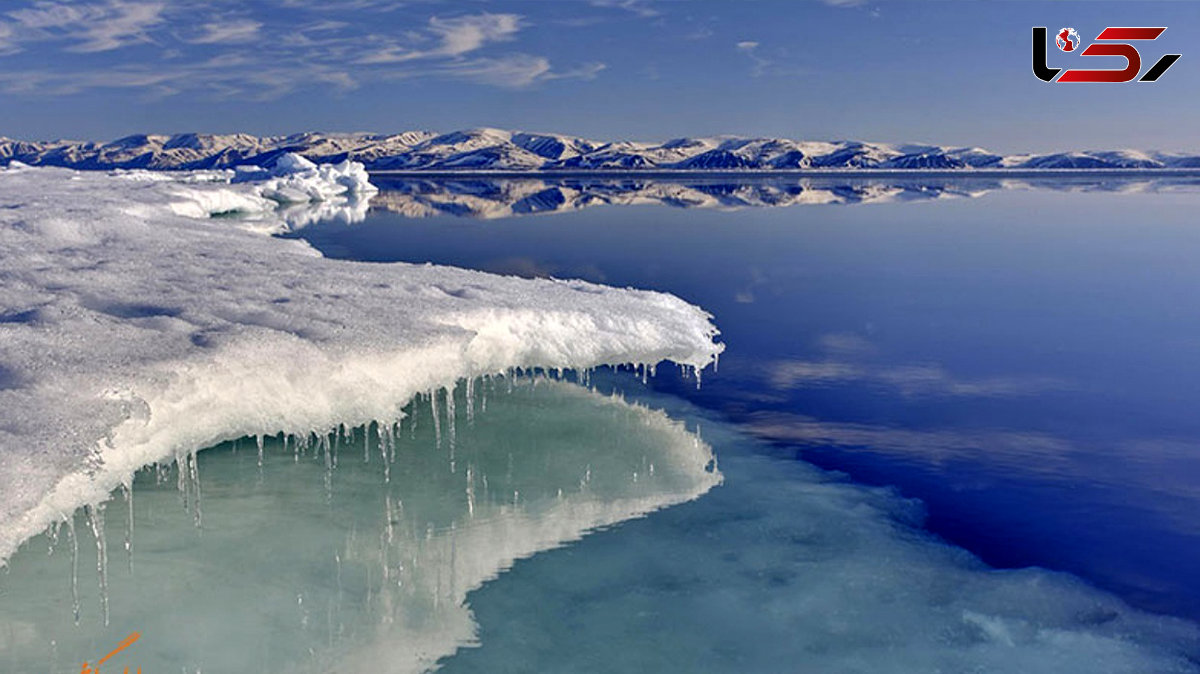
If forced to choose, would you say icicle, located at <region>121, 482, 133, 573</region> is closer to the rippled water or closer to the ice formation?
the rippled water

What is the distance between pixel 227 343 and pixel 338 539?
229 cm

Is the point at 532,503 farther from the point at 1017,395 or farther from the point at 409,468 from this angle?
the point at 1017,395

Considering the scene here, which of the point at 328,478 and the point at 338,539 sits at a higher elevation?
the point at 328,478

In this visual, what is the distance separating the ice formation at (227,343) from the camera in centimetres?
706

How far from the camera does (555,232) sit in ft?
139

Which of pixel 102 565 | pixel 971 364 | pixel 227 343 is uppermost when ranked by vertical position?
pixel 227 343

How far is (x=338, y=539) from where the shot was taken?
28.6 ft

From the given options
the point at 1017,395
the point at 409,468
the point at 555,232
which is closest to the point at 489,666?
the point at 409,468

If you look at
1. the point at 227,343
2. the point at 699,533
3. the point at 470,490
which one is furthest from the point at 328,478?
the point at 699,533

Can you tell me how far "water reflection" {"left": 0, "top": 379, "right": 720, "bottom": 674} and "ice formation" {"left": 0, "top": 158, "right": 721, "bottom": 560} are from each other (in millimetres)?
624

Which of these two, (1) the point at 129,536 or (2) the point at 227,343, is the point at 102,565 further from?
(2) the point at 227,343

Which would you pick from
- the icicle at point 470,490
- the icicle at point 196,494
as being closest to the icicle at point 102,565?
the icicle at point 196,494

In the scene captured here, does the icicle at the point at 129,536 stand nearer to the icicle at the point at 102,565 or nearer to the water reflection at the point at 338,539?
the water reflection at the point at 338,539

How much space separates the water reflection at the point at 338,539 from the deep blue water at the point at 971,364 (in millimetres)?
2739
